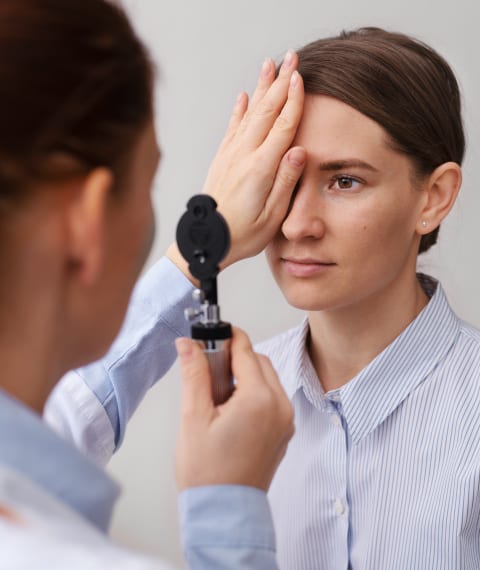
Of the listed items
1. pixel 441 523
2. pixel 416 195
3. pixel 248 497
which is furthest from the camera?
pixel 416 195

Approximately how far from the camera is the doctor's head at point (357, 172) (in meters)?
1.26

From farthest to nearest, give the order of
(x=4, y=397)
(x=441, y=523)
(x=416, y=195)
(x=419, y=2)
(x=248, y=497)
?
1. (x=419, y=2)
2. (x=416, y=195)
3. (x=441, y=523)
4. (x=248, y=497)
5. (x=4, y=397)

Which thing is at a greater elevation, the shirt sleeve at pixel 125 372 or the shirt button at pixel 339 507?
the shirt sleeve at pixel 125 372

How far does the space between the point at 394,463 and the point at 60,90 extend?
32.6 inches

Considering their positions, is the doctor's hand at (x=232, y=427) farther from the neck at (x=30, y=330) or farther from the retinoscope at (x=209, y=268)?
the neck at (x=30, y=330)

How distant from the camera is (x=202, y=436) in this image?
806 mm

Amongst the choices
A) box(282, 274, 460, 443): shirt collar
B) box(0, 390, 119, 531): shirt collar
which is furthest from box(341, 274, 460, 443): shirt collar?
box(0, 390, 119, 531): shirt collar

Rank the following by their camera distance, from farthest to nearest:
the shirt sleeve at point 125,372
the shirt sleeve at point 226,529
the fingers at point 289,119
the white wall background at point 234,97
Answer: the white wall background at point 234,97 < the fingers at point 289,119 < the shirt sleeve at point 125,372 < the shirt sleeve at point 226,529

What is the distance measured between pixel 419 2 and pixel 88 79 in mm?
1293

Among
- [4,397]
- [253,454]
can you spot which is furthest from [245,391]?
[4,397]

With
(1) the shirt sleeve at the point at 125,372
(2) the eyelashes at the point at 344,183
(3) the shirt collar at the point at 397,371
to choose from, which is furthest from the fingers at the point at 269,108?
(3) the shirt collar at the point at 397,371

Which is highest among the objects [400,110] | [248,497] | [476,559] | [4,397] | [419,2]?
[419,2]

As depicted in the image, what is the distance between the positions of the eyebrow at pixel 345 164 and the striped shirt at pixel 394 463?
0.79 feet

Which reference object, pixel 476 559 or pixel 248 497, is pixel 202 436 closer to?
pixel 248 497
